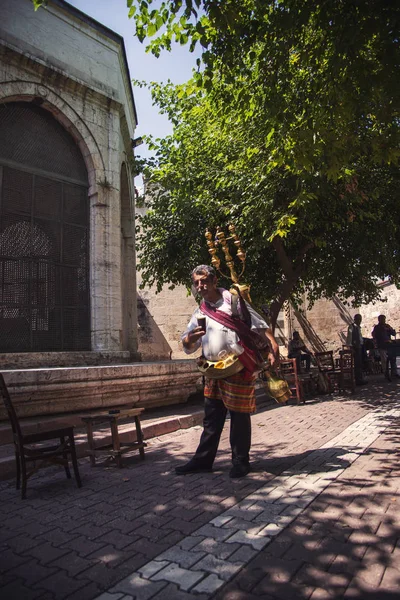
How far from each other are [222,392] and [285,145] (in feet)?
10.9

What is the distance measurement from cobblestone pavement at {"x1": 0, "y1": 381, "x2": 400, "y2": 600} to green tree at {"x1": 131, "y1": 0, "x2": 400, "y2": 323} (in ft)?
11.4

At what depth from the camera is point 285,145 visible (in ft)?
17.9

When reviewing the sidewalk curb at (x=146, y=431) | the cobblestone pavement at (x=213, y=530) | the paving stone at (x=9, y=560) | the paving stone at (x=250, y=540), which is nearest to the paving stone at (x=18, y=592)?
Answer: the cobblestone pavement at (x=213, y=530)

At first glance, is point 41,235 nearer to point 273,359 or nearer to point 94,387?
point 94,387

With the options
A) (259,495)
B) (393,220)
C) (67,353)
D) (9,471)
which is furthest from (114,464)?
(393,220)

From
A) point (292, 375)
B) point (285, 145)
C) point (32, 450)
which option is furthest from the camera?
point (292, 375)

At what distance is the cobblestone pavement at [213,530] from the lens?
6.86 feet

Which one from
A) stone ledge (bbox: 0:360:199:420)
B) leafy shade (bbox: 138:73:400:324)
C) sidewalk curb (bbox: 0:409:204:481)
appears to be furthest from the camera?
leafy shade (bbox: 138:73:400:324)

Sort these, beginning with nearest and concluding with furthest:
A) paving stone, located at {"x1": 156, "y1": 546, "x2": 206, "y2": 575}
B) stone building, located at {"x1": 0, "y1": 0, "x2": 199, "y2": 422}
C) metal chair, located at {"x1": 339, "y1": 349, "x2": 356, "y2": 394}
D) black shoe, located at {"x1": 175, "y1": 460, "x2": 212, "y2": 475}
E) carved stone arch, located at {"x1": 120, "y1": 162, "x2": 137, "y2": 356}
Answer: paving stone, located at {"x1": 156, "y1": 546, "x2": 206, "y2": 575} → black shoe, located at {"x1": 175, "y1": 460, "x2": 212, "y2": 475} → stone building, located at {"x1": 0, "y1": 0, "x2": 199, "y2": 422} → carved stone arch, located at {"x1": 120, "y1": 162, "x2": 137, "y2": 356} → metal chair, located at {"x1": 339, "y1": 349, "x2": 356, "y2": 394}

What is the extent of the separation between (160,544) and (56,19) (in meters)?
8.73

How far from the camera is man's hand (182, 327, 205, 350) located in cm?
398

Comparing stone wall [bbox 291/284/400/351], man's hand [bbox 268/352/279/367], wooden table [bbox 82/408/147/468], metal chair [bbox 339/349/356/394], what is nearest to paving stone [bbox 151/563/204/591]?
man's hand [bbox 268/352/279/367]

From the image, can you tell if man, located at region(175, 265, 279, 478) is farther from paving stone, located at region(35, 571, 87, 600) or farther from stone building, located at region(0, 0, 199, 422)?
stone building, located at region(0, 0, 199, 422)

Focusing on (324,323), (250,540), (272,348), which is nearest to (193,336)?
(272,348)
